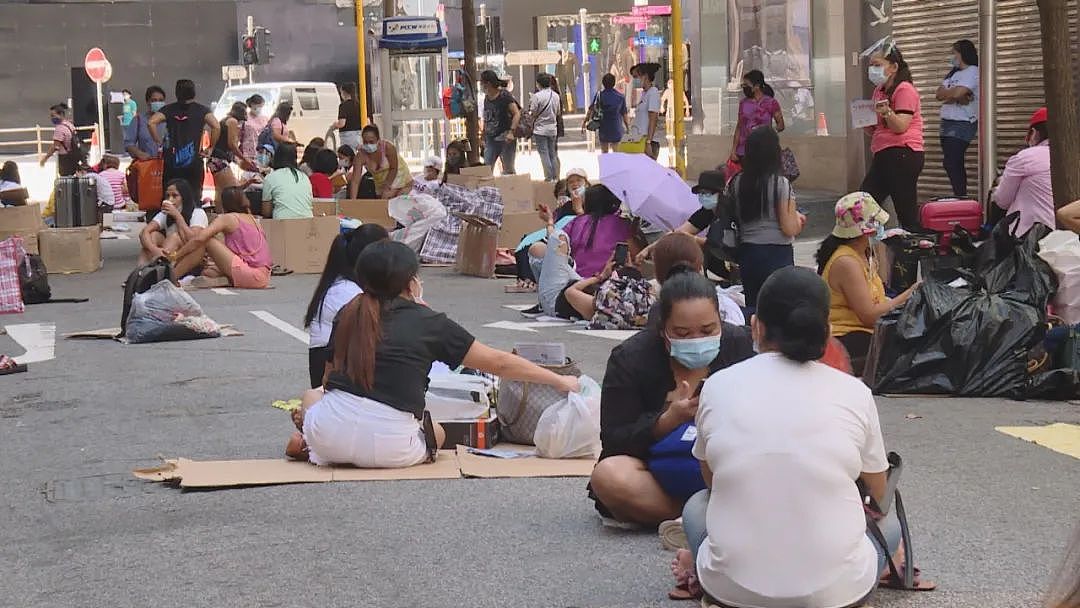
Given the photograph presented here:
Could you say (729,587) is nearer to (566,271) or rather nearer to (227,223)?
(566,271)

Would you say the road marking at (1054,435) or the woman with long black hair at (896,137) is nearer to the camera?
the road marking at (1054,435)

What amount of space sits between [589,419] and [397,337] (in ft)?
3.31

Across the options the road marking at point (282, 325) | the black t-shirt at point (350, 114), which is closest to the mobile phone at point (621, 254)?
the road marking at point (282, 325)

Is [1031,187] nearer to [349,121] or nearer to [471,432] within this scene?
[471,432]

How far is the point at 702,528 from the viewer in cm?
524

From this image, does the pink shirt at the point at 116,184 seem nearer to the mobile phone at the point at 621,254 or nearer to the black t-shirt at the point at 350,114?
the black t-shirt at the point at 350,114

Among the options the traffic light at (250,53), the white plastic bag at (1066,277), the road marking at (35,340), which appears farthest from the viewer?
the traffic light at (250,53)

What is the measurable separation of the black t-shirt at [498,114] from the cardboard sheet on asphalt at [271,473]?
18036 mm

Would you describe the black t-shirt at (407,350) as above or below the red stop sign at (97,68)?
below

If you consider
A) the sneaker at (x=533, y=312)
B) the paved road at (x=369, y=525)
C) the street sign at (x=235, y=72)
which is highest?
the street sign at (x=235, y=72)

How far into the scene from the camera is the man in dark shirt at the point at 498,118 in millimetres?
25828

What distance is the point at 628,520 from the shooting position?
6453mm

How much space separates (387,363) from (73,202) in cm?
1533

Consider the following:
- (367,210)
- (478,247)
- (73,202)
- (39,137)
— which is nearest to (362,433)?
(478,247)
